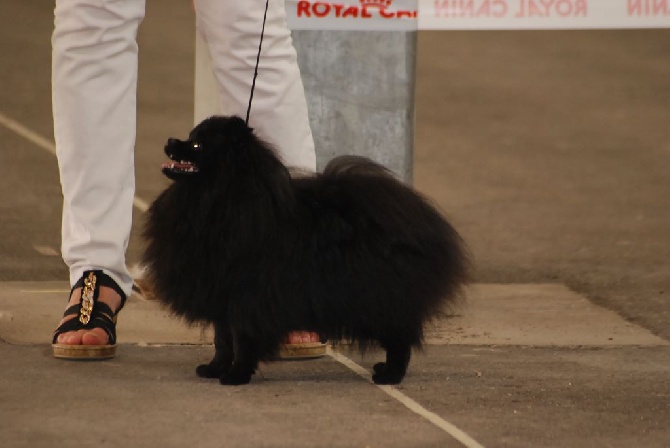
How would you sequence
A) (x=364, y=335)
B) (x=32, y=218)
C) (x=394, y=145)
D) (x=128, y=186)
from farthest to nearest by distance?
1. (x=32, y=218)
2. (x=394, y=145)
3. (x=128, y=186)
4. (x=364, y=335)

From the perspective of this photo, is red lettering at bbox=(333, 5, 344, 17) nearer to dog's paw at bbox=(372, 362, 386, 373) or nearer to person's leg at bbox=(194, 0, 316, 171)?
Answer: person's leg at bbox=(194, 0, 316, 171)

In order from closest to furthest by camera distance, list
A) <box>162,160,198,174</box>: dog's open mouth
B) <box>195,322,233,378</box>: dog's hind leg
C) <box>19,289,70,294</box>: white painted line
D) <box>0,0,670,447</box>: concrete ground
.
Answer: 1. <box>0,0,670,447</box>: concrete ground
2. <box>162,160,198,174</box>: dog's open mouth
3. <box>195,322,233,378</box>: dog's hind leg
4. <box>19,289,70,294</box>: white painted line

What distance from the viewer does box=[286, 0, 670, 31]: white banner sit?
4418mm

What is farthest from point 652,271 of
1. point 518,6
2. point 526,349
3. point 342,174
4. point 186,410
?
point 186,410

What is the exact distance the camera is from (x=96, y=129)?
11.4 feet

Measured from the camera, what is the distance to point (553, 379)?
3301mm

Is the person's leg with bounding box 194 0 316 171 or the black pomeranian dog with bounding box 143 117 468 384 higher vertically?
the person's leg with bounding box 194 0 316 171

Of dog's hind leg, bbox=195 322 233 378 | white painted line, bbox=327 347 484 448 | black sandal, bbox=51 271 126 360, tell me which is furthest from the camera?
black sandal, bbox=51 271 126 360

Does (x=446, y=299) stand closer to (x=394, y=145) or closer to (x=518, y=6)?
(x=394, y=145)

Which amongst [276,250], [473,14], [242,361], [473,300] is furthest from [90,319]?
[473,14]

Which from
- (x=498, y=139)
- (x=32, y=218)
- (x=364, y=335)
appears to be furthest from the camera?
(x=498, y=139)

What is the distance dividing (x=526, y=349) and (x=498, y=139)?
3.54m

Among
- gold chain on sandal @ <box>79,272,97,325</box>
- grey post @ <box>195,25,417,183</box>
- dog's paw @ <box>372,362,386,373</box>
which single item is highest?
grey post @ <box>195,25,417,183</box>

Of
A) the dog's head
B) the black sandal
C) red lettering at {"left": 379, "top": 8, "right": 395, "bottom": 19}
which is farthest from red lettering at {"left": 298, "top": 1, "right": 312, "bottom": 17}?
the dog's head
